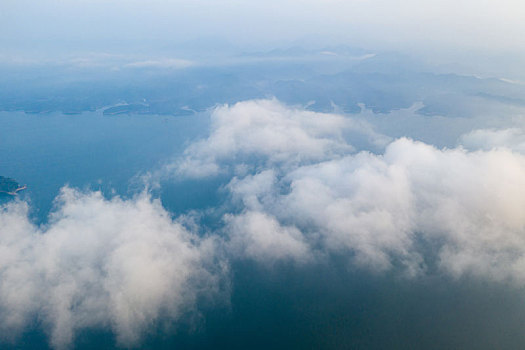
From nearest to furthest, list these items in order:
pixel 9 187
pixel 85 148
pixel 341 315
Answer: pixel 341 315 < pixel 9 187 < pixel 85 148

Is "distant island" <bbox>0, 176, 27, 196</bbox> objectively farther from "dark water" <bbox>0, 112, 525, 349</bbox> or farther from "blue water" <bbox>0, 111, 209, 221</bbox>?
"dark water" <bbox>0, 112, 525, 349</bbox>

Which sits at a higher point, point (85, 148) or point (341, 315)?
point (85, 148)

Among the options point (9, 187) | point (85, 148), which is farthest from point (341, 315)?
point (85, 148)

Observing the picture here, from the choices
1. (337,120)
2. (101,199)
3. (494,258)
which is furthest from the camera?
(337,120)

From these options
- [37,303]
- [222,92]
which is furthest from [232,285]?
[222,92]

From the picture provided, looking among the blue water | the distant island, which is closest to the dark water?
the blue water

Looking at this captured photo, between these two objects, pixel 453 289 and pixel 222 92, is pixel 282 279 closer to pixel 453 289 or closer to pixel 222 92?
pixel 453 289

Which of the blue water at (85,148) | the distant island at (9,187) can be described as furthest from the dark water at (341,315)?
the distant island at (9,187)

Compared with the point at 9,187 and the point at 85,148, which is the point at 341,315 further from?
the point at 85,148
